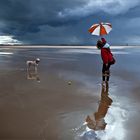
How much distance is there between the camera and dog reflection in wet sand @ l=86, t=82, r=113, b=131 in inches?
259

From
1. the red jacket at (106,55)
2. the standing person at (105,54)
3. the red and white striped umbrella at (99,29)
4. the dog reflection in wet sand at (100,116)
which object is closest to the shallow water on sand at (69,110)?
the dog reflection in wet sand at (100,116)

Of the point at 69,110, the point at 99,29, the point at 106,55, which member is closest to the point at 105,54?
the point at 106,55

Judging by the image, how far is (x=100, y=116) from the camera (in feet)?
24.4

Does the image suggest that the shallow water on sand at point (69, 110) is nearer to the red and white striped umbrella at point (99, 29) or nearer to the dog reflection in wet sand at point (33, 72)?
the dog reflection in wet sand at point (33, 72)

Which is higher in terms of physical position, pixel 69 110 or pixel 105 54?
pixel 105 54

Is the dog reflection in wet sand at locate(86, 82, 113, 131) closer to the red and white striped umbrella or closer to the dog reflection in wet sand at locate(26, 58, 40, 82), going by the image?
the red and white striped umbrella

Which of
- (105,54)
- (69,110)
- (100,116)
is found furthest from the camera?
(105,54)

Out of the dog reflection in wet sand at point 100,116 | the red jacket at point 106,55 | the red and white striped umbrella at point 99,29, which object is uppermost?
the red and white striped umbrella at point 99,29

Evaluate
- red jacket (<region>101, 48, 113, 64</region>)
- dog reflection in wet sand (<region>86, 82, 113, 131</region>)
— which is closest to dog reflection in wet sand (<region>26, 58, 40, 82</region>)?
red jacket (<region>101, 48, 113, 64</region>)

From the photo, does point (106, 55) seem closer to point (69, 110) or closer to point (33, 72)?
point (69, 110)

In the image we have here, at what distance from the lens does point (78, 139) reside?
18.6ft

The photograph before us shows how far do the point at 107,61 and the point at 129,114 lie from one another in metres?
4.05

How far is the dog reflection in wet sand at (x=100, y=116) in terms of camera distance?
6.57 meters

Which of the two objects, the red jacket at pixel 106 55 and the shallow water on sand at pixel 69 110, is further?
the red jacket at pixel 106 55
